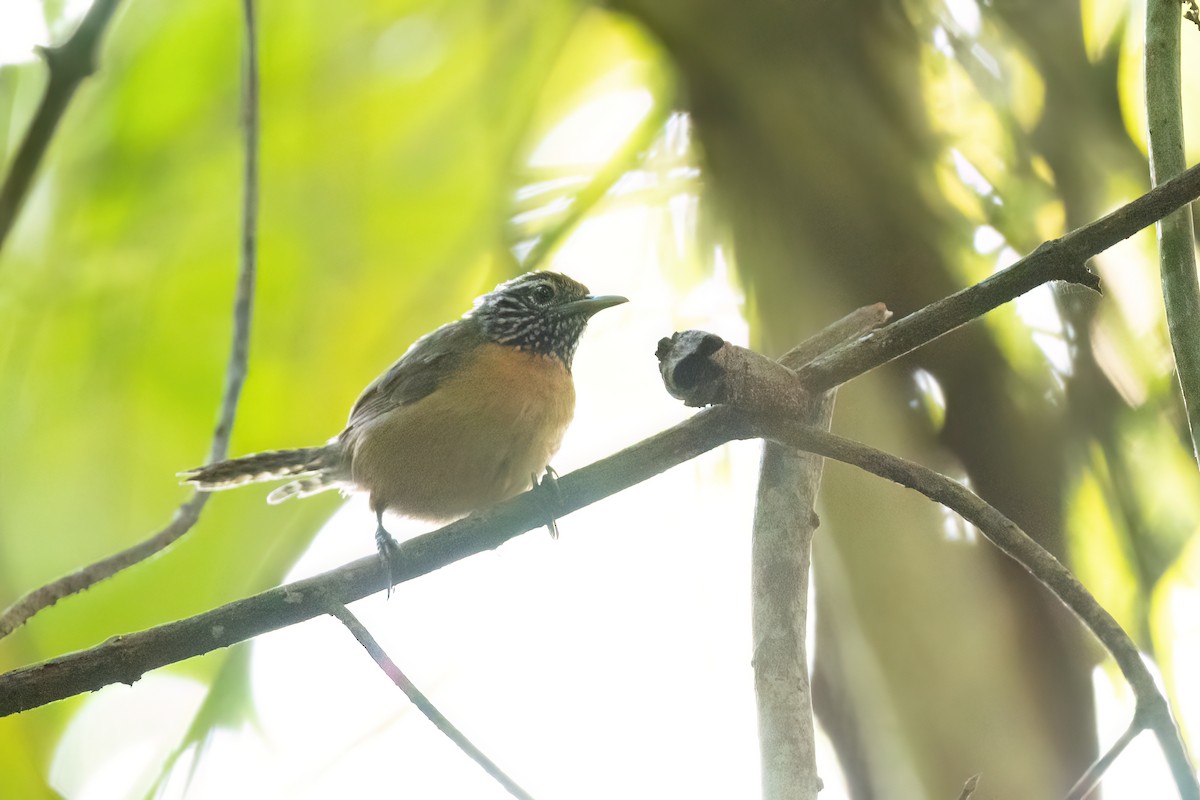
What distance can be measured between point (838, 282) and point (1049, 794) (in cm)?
144

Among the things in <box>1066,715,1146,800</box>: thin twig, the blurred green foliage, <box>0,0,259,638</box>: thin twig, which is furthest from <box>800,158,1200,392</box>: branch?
<box>0,0,259,638</box>: thin twig

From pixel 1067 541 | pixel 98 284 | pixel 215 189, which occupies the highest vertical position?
pixel 215 189

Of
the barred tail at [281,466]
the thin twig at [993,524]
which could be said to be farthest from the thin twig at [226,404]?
the thin twig at [993,524]

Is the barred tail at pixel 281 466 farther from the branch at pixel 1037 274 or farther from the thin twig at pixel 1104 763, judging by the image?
the thin twig at pixel 1104 763

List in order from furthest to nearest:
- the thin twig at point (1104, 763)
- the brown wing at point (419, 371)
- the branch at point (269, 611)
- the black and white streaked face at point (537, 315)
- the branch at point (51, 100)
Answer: the black and white streaked face at point (537, 315) < the brown wing at point (419, 371) < the branch at point (51, 100) < the branch at point (269, 611) < the thin twig at point (1104, 763)

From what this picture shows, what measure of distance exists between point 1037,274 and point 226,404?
6.28ft

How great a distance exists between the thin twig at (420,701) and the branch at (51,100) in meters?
1.15

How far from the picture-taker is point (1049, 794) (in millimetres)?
2443

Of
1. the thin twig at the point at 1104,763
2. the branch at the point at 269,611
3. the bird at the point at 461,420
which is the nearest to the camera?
the thin twig at the point at 1104,763

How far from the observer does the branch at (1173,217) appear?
5.69 feet

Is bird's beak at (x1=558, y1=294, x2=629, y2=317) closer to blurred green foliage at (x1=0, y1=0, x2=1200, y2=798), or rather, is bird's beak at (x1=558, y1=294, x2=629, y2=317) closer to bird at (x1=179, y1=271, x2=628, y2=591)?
bird at (x1=179, y1=271, x2=628, y2=591)

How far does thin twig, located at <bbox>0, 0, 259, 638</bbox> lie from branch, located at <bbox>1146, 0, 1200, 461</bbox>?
6.77ft

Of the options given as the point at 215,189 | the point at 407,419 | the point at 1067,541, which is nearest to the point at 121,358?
the point at 215,189

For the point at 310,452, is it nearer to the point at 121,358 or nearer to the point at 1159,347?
the point at 121,358
